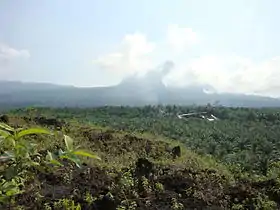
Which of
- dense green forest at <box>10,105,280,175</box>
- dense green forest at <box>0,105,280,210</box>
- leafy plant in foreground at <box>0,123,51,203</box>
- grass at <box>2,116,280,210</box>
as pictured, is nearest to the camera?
leafy plant in foreground at <box>0,123,51,203</box>

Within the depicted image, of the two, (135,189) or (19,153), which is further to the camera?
(135,189)

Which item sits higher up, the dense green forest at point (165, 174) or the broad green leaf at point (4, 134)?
the broad green leaf at point (4, 134)

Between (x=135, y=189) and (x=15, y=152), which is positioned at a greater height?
(x=15, y=152)

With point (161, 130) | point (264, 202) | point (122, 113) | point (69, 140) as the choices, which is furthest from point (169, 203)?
point (122, 113)

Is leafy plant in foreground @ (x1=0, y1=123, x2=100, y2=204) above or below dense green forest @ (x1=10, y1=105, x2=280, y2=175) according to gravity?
above

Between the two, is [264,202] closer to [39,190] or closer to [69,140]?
[39,190]

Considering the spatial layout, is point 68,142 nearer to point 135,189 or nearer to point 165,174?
point 135,189

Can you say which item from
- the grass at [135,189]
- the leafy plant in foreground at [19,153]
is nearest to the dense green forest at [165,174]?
the grass at [135,189]

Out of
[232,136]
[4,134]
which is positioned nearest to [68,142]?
[4,134]

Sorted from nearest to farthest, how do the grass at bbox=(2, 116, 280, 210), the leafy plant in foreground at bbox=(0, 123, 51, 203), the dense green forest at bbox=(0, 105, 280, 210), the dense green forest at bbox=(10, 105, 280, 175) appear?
1. the leafy plant in foreground at bbox=(0, 123, 51, 203)
2. the grass at bbox=(2, 116, 280, 210)
3. the dense green forest at bbox=(0, 105, 280, 210)
4. the dense green forest at bbox=(10, 105, 280, 175)

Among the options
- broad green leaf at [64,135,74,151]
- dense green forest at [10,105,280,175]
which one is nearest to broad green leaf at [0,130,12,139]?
broad green leaf at [64,135,74,151]

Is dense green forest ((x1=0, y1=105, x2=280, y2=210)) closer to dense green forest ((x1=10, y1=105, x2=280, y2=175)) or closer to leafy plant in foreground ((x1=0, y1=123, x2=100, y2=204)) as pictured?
dense green forest ((x1=10, y1=105, x2=280, y2=175))

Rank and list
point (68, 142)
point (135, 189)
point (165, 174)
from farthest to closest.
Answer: point (165, 174), point (135, 189), point (68, 142)

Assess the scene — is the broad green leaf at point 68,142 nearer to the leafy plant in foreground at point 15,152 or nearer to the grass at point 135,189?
the leafy plant in foreground at point 15,152
